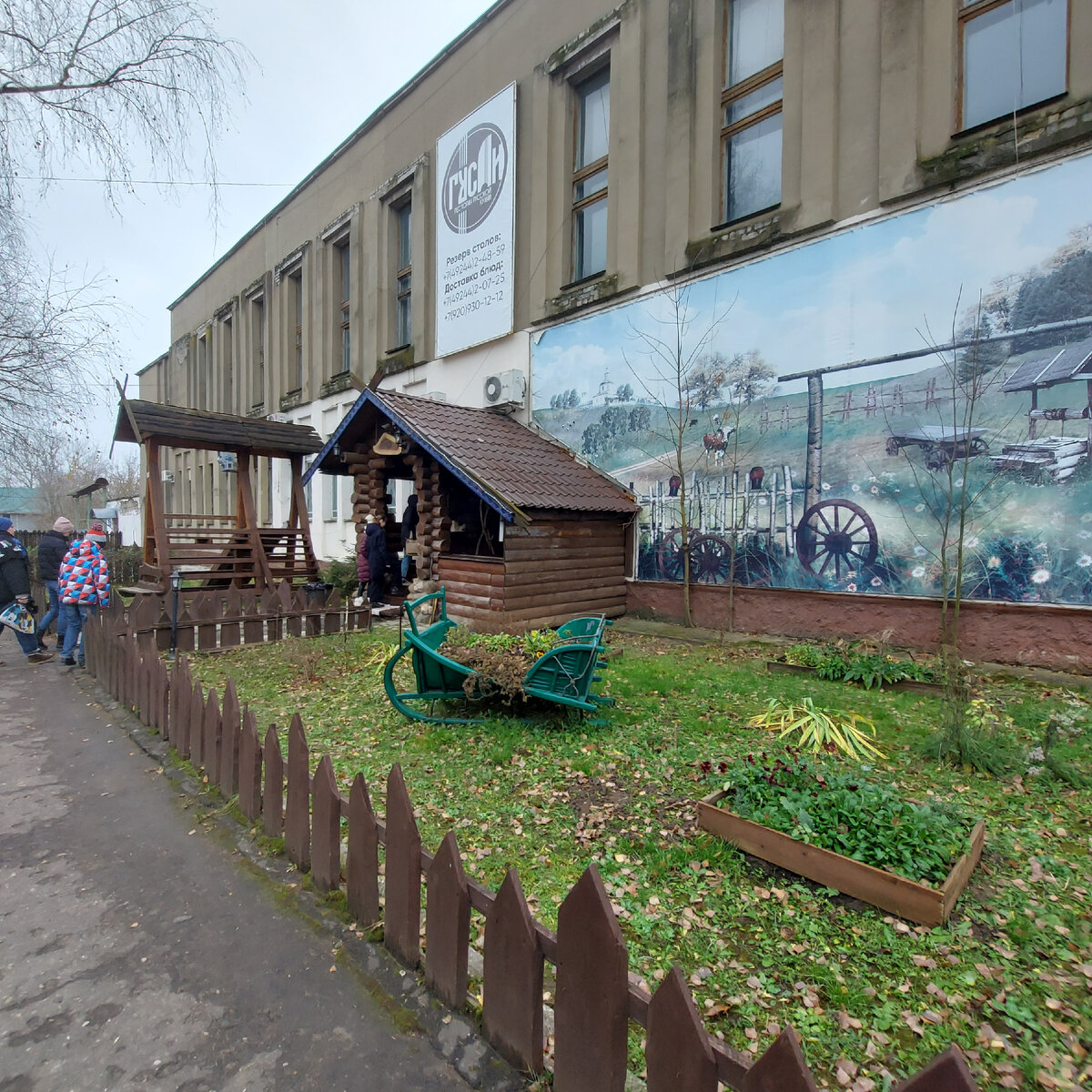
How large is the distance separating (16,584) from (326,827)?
8381mm

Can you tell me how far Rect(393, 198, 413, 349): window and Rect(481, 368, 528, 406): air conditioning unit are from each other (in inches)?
194

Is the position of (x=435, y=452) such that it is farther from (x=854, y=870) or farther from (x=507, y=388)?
(x=854, y=870)

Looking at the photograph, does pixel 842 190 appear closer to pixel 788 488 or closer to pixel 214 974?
pixel 788 488

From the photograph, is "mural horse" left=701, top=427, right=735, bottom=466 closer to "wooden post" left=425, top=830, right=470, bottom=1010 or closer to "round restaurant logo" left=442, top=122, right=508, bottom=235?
"round restaurant logo" left=442, top=122, right=508, bottom=235

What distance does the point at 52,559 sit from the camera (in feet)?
30.1

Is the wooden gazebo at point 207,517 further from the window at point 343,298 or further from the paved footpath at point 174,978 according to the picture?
the paved footpath at point 174,978

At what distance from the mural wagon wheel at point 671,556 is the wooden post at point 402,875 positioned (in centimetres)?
835

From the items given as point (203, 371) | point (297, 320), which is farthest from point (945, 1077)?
point (203, 371)

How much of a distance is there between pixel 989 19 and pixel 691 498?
22.1 ft

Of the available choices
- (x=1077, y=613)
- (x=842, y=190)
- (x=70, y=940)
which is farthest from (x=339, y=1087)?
(x=842, y=190)

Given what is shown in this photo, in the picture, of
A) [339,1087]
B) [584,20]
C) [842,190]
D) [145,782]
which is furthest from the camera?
[584,20]

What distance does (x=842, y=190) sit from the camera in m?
8.48

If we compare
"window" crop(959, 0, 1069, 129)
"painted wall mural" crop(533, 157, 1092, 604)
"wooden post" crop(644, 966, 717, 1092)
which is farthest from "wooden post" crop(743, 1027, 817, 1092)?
"window" crop(959, 0, 1069, 129)

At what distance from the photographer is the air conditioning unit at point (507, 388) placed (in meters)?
12.9
